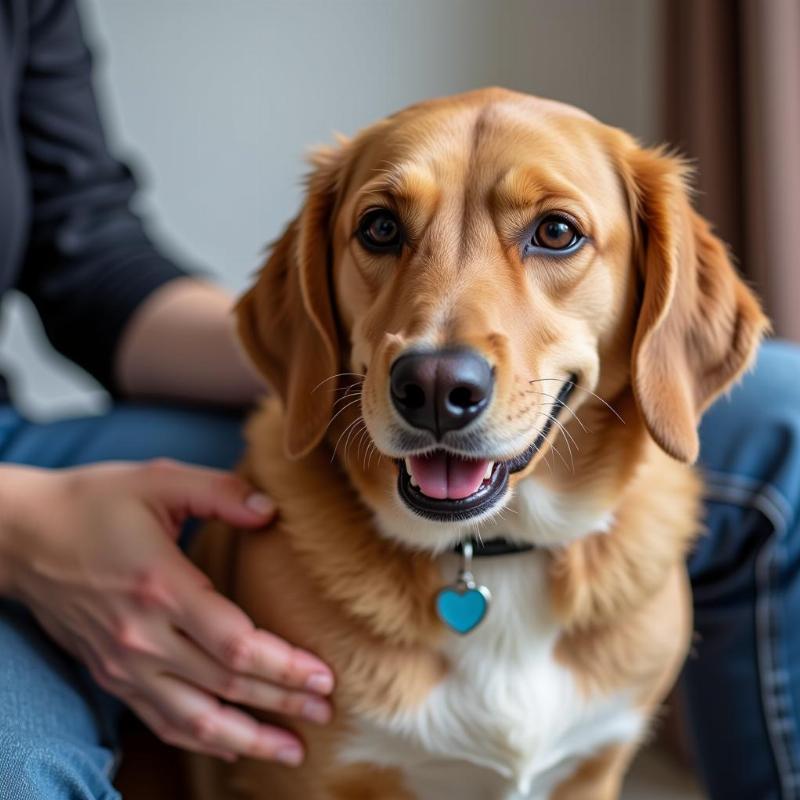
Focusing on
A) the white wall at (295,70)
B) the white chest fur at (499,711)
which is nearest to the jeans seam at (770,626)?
the white chest fur at (499,711)

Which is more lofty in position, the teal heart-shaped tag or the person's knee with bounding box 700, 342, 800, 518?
the person's knee with bounding box 700, 342, 800, 518

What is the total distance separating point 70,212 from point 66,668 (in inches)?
30.2

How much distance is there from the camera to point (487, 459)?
41.1 inches

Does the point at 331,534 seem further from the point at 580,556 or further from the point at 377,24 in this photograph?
the point at 377,24

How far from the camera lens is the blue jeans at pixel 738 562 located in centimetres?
137

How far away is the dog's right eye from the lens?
1.15 m

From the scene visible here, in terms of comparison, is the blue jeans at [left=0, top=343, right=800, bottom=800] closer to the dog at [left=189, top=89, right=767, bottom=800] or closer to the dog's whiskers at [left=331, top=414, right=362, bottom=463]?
the dog at [left=189, top=89, right=767, bottom=800]

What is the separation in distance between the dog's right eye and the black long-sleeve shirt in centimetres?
60

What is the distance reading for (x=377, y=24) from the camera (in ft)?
8.32

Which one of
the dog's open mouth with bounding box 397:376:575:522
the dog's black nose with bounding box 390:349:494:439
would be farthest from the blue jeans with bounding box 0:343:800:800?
the dog's black nose with bounding box 390:349:494:439

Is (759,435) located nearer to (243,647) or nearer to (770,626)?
(770,626)

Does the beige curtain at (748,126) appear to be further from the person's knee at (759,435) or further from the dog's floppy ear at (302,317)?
the dog's floppy ear at (302,317)

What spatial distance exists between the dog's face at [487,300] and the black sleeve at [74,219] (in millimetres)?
480

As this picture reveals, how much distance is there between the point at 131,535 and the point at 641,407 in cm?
57
